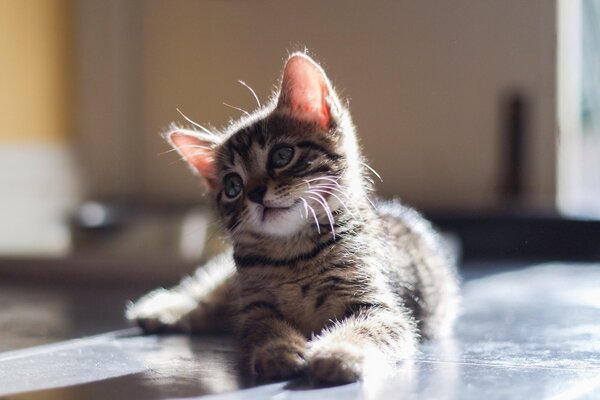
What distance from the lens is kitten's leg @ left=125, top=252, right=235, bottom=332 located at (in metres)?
1.95

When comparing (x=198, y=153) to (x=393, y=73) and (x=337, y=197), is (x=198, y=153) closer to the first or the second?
(x=337, y=197)

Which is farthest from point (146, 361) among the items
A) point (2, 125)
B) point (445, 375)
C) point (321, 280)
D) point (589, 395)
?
point (2, 125)

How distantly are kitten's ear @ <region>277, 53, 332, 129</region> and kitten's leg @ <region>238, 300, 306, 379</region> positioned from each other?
1.27ft

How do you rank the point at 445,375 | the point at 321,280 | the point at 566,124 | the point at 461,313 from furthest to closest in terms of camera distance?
the point at 566,124 < the point at 461,313 < the point at 321,280 < the point at 445,375

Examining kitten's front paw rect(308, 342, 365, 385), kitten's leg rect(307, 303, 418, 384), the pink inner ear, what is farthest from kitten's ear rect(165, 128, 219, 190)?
kitten's front paw rect(308, 342, 365, 385)

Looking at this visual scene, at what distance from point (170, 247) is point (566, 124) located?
2.06m

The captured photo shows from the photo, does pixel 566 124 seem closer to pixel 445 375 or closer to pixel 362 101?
pixel 362 101

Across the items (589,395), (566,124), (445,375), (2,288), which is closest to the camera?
(589,395)

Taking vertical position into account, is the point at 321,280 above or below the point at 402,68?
below

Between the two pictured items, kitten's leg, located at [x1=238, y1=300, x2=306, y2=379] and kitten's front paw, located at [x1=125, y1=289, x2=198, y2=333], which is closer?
kitten's leg, located at [x1=238, y1=300, x2=306, y2=379]

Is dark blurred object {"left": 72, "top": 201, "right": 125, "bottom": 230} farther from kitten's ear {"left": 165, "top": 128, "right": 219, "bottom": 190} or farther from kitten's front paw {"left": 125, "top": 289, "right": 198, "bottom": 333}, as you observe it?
kitten's ear {"left": 165, "top": 128, "right": 219, "bottom": 190}

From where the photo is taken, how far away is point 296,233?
1.62 meters

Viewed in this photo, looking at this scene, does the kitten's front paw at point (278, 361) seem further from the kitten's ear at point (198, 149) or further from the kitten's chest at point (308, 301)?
the kitten's ear at point (198, 149)

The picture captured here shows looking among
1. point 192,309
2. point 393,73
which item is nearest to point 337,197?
point 192,309
